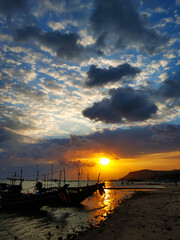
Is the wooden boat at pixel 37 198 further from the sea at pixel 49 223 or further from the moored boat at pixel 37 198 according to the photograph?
the sea at pixel 49 223

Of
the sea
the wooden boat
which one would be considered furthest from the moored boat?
the sea

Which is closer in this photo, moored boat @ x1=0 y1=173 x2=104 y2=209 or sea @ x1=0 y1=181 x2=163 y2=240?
sea @ x1=0 y1=181 x2=163 y2=240

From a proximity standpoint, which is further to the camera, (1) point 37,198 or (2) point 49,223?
(1) point 37,198

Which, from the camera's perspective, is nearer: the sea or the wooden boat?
the sea

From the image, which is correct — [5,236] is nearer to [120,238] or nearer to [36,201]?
[120,238]

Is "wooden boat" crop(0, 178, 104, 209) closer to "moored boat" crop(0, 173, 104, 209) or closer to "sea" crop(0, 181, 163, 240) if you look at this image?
"moored boat" crop(0, 173, 104, 209)

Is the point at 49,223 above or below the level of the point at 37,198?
below

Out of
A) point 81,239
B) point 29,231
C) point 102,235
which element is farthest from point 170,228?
point 29,231

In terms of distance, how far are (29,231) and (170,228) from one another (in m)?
16.0

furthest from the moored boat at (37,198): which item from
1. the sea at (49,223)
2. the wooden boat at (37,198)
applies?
the sea at (49,223)

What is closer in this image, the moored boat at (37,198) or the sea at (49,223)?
the sea at (49,223)

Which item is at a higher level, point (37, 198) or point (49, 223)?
point (37, 198)

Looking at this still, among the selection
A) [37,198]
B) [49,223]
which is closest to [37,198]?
[37,198]

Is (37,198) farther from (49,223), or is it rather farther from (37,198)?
(49,223)
